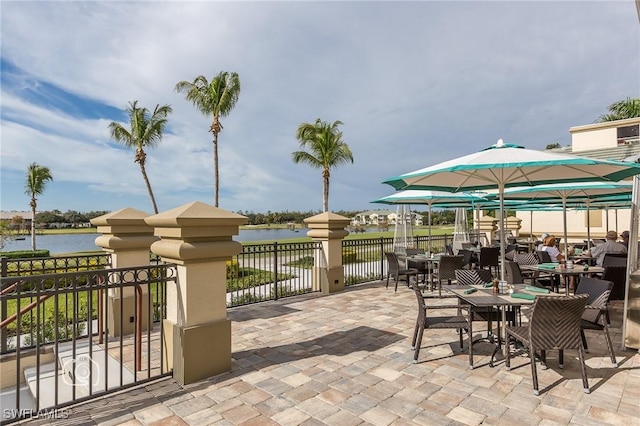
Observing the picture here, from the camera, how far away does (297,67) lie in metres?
12.2

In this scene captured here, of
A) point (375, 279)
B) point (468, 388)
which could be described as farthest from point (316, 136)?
point (468, 388)

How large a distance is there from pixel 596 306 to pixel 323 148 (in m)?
21.3

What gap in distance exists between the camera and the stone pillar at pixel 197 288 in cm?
357

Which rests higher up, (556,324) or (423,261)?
(556,324)

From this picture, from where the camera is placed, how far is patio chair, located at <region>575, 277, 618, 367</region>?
3.93 m

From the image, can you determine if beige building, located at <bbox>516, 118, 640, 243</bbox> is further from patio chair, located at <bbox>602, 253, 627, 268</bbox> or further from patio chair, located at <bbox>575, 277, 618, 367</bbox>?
patio chair, located at <bbox>575, 277, 618, 367</bbox>

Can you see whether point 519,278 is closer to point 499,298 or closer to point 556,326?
point 499,298

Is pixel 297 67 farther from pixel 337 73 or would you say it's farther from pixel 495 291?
pixel 495 291

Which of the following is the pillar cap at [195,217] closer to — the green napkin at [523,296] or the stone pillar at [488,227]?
the green napkin at [523,296]

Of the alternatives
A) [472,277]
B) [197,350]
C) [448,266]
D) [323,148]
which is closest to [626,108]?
[323,148]

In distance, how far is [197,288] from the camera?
3688 millimetres

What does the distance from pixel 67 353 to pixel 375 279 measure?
795 centimetres

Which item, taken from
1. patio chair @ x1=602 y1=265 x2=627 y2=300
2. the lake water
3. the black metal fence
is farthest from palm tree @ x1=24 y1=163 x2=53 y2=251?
patio chair @ x1=602 y1=265 x2=627 y2=300

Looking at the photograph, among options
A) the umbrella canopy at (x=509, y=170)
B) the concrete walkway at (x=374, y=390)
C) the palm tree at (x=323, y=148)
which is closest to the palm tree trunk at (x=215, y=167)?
the palm tree at (x=323, y=148)
